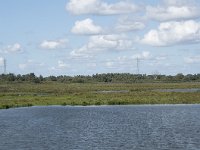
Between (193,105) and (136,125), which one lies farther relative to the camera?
(193,105)

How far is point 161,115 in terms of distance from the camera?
61062mm

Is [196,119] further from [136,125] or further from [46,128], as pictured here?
[46,128]

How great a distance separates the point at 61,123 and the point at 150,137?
17.2m

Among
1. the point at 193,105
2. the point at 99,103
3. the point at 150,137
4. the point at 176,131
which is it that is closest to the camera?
the point at 150,137

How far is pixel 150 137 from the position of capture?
4022 cm

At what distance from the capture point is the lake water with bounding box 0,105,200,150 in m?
36.5

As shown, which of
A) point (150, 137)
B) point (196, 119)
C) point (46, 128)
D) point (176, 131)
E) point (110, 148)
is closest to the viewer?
point (110, 148)

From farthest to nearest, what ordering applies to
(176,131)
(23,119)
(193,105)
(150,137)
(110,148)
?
(193,105) → (23,119) → (176,131) → (150,137) → (110,148)

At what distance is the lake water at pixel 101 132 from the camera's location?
36469 mm

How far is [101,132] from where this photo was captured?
4447cm

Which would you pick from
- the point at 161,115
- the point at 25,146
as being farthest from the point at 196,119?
the point at 25,146

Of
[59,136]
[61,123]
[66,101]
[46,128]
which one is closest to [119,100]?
[66,101]

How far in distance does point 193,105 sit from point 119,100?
14.6 meters

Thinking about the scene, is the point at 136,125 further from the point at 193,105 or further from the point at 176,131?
the point at 193,105
